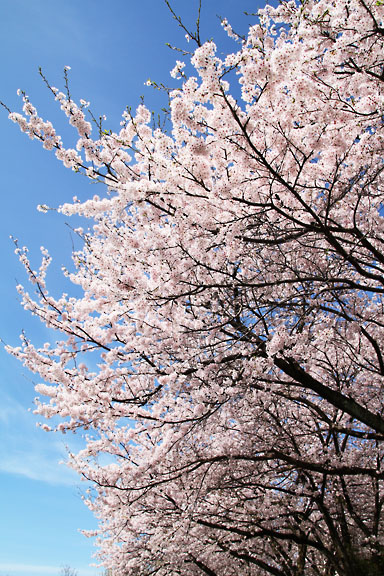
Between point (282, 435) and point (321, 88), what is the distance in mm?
6365

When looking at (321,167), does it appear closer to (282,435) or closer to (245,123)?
(245,123)

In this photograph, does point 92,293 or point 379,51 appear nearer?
point 379,51

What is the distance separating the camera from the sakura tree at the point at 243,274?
13.4 feet

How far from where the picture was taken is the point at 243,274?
6.71 metres

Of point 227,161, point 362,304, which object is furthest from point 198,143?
point 362,304

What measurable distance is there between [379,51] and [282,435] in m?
6.74

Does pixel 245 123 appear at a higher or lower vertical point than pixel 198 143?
lower

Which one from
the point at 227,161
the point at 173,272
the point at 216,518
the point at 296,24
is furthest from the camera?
the point at 216,518

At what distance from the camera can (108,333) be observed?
6.14 m

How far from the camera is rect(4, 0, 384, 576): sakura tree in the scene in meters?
4.07

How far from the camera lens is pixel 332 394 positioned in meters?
5.12

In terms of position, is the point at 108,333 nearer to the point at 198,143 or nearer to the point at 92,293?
the point at 92,293

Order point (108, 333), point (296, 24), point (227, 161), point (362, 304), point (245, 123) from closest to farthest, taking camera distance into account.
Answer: point (245, 123) < point (296, 24) < point (227, 161) < point (108, 333) < point (362, 304)

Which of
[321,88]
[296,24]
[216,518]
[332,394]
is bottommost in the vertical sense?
[216,518]
